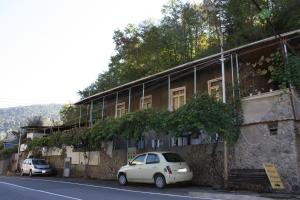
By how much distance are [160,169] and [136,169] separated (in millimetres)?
1853

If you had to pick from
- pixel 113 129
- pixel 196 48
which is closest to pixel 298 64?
pixel 113 129

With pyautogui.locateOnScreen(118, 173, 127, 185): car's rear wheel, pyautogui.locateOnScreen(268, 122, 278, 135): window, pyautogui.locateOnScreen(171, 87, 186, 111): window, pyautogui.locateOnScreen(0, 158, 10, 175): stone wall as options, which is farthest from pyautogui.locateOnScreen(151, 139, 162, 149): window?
pyautogui.locateOnScreen(0, 158, 10, 175): stone wall

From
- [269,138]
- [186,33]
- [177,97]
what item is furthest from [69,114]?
[269,138]

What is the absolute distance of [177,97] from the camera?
82.4 ft

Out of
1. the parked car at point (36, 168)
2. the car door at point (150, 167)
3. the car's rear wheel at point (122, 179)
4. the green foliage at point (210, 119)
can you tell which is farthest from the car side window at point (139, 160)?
the parked car at point (36, 168)

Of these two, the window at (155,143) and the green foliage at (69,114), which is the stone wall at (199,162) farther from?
the green foliage at (69,114)

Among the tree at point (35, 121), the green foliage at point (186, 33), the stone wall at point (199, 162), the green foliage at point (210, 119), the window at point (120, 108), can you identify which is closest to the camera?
the green foliage at point (210, 119)

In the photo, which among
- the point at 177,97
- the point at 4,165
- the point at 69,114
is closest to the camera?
the point at 177,97

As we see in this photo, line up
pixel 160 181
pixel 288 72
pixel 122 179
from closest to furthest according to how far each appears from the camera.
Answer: pixel 288 72 < pixel 160 181 < pixel 122 179

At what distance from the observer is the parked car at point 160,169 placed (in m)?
17.2

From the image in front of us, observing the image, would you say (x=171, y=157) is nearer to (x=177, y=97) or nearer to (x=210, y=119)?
(x=210, y=119)

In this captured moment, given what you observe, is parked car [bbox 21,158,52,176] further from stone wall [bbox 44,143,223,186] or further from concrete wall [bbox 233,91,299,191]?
concrete wall [bbox 233,91,299,191]

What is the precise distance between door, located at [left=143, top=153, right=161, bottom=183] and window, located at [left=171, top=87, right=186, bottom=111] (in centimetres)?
672

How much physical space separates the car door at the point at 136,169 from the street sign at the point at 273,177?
6.06m
